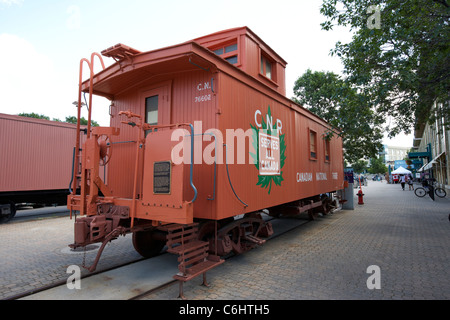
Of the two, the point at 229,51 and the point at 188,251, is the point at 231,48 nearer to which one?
the point at 229,51

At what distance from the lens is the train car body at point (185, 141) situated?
3570 mm

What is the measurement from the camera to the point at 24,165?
393 inches

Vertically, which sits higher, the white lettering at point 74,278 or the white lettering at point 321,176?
the white lettering at point 321,176

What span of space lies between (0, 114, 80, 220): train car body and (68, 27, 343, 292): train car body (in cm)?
711

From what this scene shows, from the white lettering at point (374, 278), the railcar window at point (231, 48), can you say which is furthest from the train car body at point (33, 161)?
the white lettering at point (374, 278)

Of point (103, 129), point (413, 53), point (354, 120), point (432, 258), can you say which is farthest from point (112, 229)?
point (413, 53)

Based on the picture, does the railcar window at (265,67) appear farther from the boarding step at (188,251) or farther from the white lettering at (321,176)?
the boarding step at (188,251)

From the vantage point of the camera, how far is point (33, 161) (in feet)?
33.6

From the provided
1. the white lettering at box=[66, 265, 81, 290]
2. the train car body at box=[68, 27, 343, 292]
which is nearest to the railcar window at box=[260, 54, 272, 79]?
the train car body at box=[68, 27, 343, 292]

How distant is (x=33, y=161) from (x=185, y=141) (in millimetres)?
9669

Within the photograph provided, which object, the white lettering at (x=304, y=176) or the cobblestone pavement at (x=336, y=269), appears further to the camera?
the white lettering at (x=304, y=176)

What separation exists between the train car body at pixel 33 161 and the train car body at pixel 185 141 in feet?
23.3

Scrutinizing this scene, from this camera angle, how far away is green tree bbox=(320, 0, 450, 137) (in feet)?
20.5

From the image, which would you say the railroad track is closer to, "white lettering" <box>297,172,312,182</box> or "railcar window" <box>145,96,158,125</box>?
"railcar window" <box>145,96,158,125</box>
